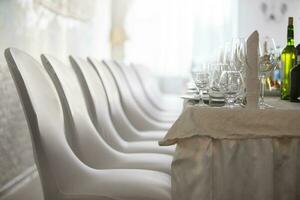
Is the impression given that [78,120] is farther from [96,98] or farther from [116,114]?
[116,114]

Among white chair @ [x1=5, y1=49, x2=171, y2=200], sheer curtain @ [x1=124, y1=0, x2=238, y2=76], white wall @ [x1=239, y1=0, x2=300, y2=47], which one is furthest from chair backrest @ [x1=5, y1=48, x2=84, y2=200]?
white wall @ [x1=239, y1=0, x2=300, y2=47]

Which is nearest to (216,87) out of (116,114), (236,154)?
(236,154)

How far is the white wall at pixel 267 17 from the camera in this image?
6469 millimetres

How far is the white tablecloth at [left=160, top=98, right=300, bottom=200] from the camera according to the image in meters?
1.19

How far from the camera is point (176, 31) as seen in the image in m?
6.48

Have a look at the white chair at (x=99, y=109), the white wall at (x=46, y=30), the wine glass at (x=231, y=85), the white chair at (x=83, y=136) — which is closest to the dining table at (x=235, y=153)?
the wine glass at (x=231, y=85)

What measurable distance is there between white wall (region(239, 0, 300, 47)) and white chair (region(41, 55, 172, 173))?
16.3 feet

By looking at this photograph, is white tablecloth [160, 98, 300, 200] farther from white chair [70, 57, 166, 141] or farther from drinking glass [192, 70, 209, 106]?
Answer: white chair [70, 57, 166, 141]

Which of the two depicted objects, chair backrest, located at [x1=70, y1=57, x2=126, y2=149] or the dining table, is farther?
chair backrest, located at [x1=70, y1=57, x2=126, y2=149]

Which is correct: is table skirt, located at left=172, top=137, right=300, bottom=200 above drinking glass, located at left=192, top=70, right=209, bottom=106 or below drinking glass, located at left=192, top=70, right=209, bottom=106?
below

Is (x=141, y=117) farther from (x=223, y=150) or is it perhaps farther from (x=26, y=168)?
(x=223, y=150)

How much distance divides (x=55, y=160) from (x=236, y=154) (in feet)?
1.81

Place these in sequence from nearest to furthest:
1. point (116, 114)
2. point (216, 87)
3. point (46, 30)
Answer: point (216, 87) → point (116, 114) → point (46, 30)

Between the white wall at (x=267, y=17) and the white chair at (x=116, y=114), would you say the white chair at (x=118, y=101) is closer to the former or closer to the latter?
the white chair at (x=116, y=114)
